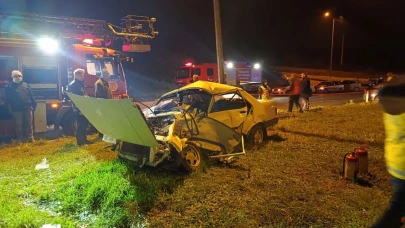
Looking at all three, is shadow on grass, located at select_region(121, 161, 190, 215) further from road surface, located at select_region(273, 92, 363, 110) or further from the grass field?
road surface, located at select_region(273, 92, 363, 110)

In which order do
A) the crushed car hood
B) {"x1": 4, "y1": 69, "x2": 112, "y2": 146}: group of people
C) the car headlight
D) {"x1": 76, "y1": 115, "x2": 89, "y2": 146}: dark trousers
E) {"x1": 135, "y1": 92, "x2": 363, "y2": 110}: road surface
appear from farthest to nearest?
{"x1": 135, "y1": 92, "x2": 363, "y2": 110}: road surface
the car headlight
{"x1": 76, "y1": 115, "x2": 89, "y2": 146}: dark trousers
{"x1": 4, "y1": 69, "x2": 112, "y2": 146}: group of people
the crushed car hood

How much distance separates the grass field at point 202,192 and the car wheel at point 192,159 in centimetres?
16

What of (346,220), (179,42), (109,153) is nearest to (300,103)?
(109,153)

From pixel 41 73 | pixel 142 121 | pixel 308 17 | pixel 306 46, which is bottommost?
pixel 142 121

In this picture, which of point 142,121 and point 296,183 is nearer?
point 142,121

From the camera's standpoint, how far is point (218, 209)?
13.6 ft

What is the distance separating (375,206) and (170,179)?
2804mm

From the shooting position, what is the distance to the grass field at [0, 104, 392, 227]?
392 centimetres

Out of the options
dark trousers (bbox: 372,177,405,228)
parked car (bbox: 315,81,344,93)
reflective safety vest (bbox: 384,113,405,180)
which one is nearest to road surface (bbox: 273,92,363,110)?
parked car (bbox: 315,81,344,93)

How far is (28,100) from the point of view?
8.41 m

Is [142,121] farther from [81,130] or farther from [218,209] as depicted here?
[81,130]

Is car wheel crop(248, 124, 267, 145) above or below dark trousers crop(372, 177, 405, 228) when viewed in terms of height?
below

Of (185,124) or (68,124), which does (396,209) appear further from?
(68,124)

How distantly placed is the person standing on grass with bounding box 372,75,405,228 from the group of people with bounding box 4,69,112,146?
6075mm
